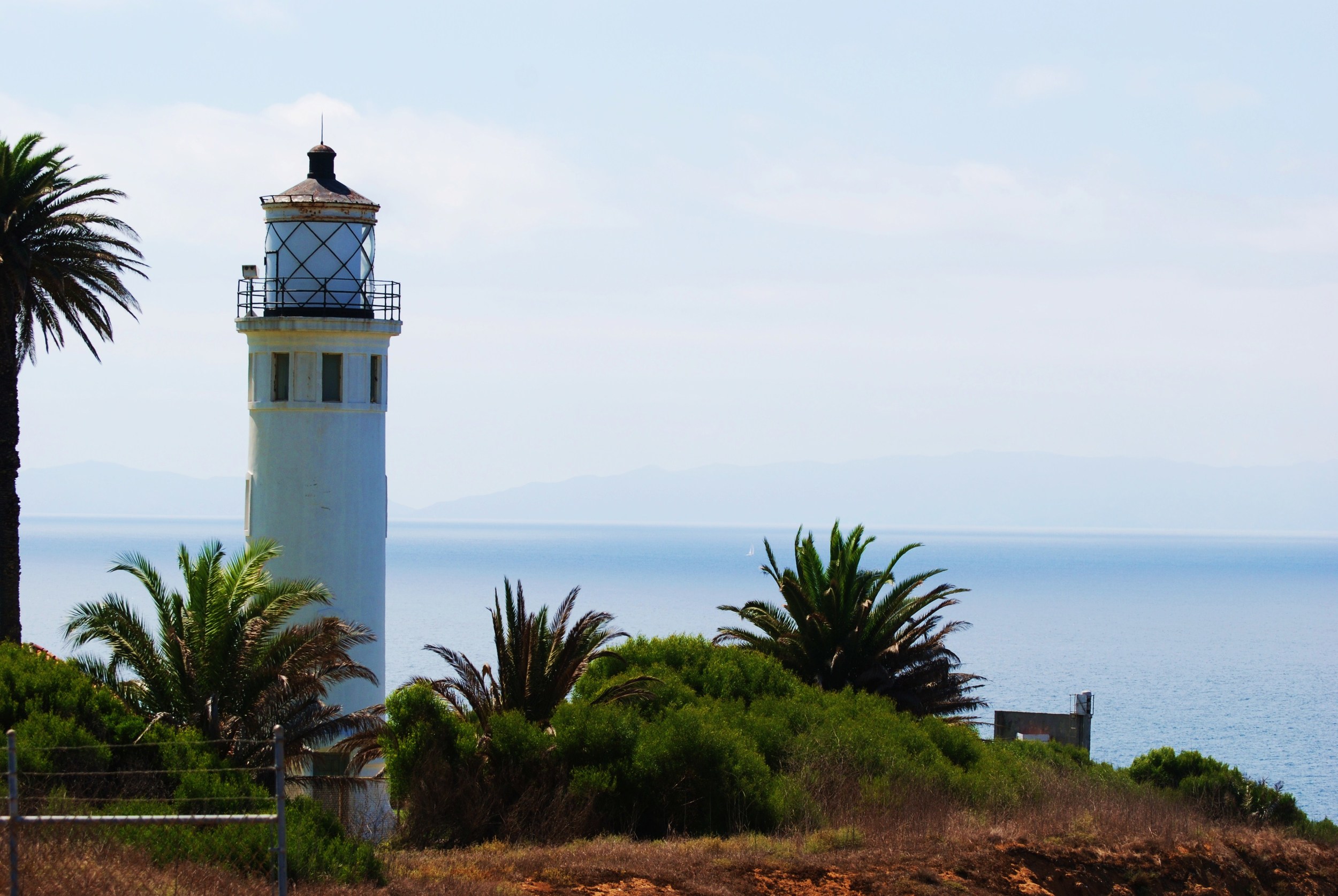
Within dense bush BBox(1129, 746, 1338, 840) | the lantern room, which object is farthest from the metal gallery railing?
dense bush BBox(1129, 746, 1338, 840)

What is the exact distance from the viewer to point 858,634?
85.3 ft

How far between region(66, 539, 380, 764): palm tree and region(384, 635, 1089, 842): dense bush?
4.20 ft

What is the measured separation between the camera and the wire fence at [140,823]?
976 centimetres

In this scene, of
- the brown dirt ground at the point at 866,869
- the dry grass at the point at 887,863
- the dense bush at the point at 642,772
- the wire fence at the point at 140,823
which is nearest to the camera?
the wire fence at the point at 140,823

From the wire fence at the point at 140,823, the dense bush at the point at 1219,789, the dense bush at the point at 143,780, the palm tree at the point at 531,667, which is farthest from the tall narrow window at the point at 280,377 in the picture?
the dense bush at the point at 1219,789

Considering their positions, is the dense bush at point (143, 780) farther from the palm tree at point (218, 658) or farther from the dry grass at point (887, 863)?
the palm tree at point (218, 658)

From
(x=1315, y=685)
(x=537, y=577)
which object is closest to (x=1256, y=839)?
(x=1315, y=685)

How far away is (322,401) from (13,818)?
1677 centimetres

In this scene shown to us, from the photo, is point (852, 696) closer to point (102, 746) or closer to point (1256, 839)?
point (1256, 839)

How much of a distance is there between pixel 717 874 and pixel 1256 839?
8.37 metres

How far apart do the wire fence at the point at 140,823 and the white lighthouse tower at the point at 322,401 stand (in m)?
9.25

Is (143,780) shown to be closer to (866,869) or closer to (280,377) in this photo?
(866,869)

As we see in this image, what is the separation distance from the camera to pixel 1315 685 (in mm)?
77562

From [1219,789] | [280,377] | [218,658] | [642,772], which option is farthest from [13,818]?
[1219,789]
